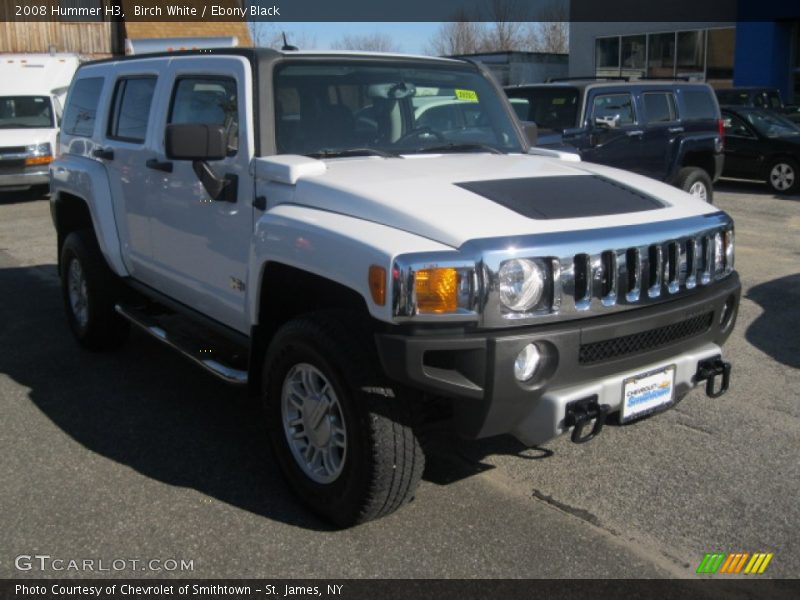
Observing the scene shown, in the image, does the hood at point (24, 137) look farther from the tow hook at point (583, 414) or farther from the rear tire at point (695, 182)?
the tow hook at point (583, 414)

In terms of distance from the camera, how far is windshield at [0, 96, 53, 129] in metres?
16.1

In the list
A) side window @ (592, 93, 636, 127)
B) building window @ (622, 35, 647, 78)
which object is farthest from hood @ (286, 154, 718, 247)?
building window @ (622, 35, 647, 78)

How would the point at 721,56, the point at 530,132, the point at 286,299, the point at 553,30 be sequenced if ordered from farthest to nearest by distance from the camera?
the point at 553,30 < the point at 721,56 < the point at 530,132 < the point at 286,299

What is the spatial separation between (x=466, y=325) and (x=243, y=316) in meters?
1.51

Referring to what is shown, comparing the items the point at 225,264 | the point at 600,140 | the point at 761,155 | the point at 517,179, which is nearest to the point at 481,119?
the point at 517,179

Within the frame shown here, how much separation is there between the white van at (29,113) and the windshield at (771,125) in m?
12.4

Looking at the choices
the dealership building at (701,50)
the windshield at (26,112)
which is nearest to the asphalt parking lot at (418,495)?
the windshield at (26,112)

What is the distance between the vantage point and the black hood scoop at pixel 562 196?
3.45 meters

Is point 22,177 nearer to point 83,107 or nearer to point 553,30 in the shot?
point 83,107

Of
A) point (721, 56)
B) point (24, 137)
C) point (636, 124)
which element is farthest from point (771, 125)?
point (24, 137)

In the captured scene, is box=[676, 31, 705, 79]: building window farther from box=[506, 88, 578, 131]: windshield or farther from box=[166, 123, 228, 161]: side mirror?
box=[166, 123, 228, 161]: side mirror

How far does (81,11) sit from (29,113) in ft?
39.4

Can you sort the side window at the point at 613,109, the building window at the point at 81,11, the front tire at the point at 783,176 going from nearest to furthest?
the side window at the point at 613,109
the front tire at the point at 783,176
the building window at the point at 81,11

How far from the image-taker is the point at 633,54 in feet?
93.6
